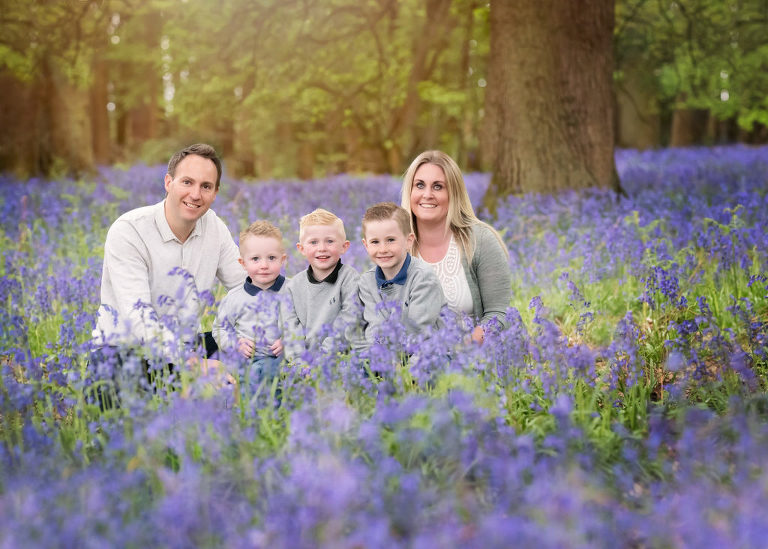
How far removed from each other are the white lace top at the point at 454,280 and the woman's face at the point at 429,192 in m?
0.26

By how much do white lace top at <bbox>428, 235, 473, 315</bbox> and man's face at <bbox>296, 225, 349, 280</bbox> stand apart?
0.73 metres

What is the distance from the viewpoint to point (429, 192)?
14.9 feet

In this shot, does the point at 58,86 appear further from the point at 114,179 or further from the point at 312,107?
the point at 312,107

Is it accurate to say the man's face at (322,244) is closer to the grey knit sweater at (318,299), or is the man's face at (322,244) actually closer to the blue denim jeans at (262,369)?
the grey knit sweater at (318,299)

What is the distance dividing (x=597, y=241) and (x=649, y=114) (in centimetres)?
2251

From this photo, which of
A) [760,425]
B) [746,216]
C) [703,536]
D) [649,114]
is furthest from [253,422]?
[649,114]

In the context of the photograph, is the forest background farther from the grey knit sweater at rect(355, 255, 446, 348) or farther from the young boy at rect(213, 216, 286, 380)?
the young boy at rect(213, 216, 286, 380)

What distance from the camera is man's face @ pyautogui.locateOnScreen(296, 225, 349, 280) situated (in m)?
4.07

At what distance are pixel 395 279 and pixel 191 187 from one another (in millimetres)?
1174

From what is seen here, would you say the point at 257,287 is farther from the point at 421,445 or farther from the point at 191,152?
the point at 421,445

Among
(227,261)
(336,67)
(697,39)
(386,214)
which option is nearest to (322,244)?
(386,214)

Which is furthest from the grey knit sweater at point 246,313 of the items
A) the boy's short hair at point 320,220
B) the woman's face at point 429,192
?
the woman's face at point 429,192

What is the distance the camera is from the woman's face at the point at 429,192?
179 inches

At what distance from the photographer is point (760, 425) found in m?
3.05
